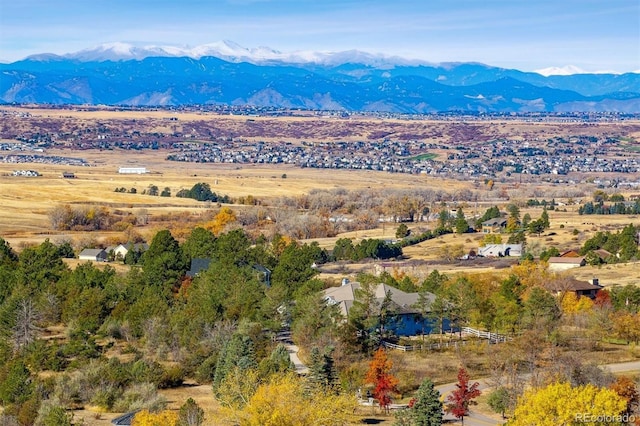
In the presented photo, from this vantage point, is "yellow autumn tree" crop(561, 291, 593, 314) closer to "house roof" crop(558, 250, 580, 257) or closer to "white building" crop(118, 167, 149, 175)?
"house roof" crop(558, 250, 580, 257)

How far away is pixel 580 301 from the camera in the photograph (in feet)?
186

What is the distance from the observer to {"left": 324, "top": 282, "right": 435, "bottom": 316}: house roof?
2078 inches

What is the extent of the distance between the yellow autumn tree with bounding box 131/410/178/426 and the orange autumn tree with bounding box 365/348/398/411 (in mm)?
8011

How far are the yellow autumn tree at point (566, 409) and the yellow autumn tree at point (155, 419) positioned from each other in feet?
35.3

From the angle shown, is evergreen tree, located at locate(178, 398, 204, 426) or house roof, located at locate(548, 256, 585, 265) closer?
evergreen tree, located at locate(178, 398, 204, 426)

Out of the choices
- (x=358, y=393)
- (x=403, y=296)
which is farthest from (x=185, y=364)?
(x=403, y=296)

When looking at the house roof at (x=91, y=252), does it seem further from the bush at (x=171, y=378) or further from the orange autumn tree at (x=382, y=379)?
the orange autumn tree at (x=382, y=379)

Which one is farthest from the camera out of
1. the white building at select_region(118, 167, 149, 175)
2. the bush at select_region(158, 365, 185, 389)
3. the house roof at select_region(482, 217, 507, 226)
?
the white building at select_region(118, 167, 149, 175)

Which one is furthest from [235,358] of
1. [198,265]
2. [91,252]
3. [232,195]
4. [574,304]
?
[232,195]

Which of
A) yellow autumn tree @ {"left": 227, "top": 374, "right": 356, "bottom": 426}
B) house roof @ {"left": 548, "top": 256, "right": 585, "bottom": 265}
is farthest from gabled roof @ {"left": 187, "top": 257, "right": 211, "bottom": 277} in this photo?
yellow autumn tree @ {"left": 227, "top": 374, "right": 356, "bottom": 426}

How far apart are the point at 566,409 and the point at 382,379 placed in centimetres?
1181

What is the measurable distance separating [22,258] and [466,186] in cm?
11326

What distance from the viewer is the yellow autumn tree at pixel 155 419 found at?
32.1m

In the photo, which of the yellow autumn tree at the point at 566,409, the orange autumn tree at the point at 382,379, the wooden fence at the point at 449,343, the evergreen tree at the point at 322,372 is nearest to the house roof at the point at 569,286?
the wooden fence at the point at 449,343
